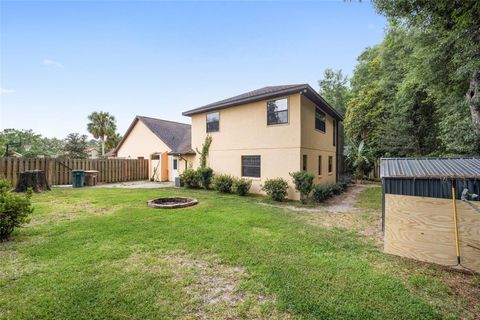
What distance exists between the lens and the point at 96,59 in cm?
1326

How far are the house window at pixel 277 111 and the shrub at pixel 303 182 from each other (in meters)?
2.81

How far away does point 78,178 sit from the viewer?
13359 millimetres

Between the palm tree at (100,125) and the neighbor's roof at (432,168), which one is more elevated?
the palm tree at (100,125)

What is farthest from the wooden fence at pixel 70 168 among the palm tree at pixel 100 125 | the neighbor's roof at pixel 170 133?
the palm tree at pixel 100 125

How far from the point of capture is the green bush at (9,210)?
4496mm

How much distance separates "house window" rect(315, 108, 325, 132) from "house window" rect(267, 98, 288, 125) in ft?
8.88

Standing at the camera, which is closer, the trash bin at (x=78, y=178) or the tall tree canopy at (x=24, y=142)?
the trash bin at (x=78, y=178)

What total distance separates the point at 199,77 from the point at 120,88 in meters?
7.15

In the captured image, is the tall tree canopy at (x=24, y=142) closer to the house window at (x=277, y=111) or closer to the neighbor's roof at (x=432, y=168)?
the house window at (x=277, y=111)

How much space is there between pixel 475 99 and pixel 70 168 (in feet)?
74.3

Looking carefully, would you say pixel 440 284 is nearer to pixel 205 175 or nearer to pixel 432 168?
pixel 432 168

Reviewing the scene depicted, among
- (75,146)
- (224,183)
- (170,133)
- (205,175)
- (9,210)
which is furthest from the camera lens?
(75,146)

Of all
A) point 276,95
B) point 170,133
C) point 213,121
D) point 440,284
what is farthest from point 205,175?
point 440,284

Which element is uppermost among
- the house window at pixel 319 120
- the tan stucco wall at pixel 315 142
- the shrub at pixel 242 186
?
the house window at pixel 319 120
